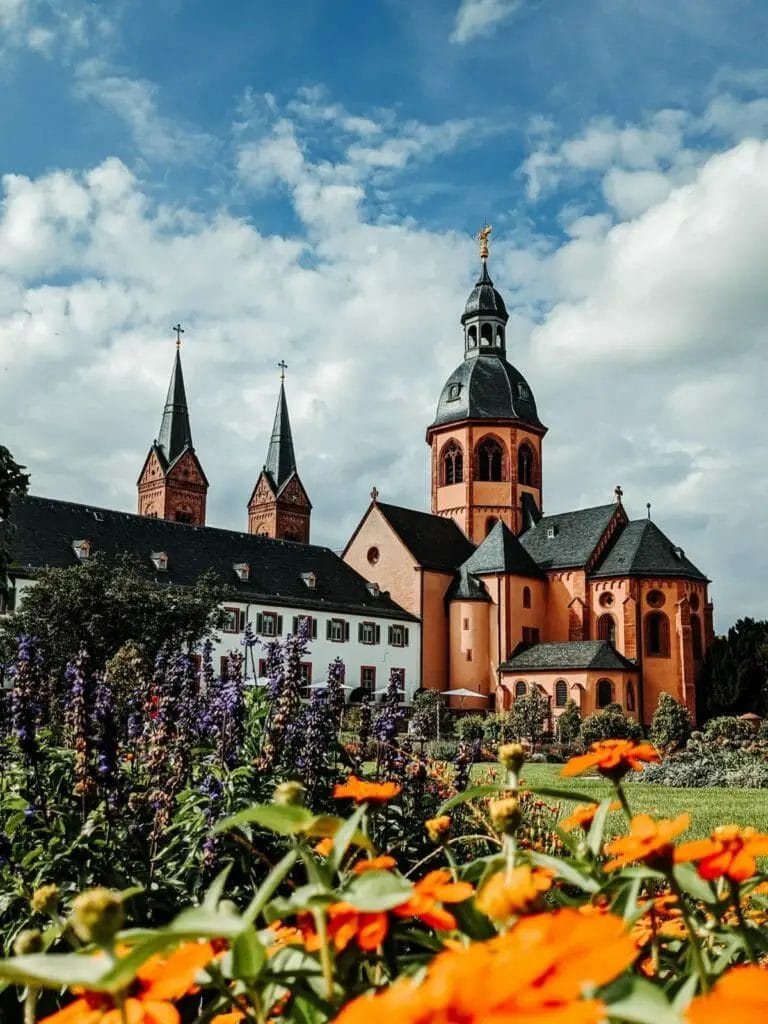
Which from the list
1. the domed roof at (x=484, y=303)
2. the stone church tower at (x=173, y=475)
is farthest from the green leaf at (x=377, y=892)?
the stone church tower at (x=173, y=475)

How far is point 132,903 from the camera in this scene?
4.13m

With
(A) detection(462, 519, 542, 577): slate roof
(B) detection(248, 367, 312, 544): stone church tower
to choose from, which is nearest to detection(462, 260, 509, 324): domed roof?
(A) detection(462, 519, 542, 577): slate roof

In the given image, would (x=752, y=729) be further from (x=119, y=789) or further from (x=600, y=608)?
(x=119, y=789)

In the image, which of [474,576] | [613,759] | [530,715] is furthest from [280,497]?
[613,759]

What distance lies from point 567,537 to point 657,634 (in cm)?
840

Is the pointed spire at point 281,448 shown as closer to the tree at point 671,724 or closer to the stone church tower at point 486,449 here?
the stone church tower at point 486,449

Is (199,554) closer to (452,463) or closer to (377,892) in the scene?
(452,463)

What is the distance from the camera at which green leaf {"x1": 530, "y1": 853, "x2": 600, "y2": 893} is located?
1759 mm

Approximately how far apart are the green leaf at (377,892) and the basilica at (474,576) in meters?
42.1

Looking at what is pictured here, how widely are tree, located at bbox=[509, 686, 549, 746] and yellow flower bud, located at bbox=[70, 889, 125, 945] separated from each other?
40582mm

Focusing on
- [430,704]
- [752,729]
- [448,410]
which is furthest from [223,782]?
[448,410]

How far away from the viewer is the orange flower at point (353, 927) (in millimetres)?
1485

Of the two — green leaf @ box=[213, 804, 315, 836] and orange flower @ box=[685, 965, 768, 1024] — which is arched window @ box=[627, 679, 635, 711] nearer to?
green leaf @ box=[213, 804, 315, 836]

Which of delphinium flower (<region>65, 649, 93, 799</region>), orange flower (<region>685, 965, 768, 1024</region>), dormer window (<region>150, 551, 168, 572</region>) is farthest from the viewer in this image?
dormer window (<region>150, 551, 168, 572</region>)
